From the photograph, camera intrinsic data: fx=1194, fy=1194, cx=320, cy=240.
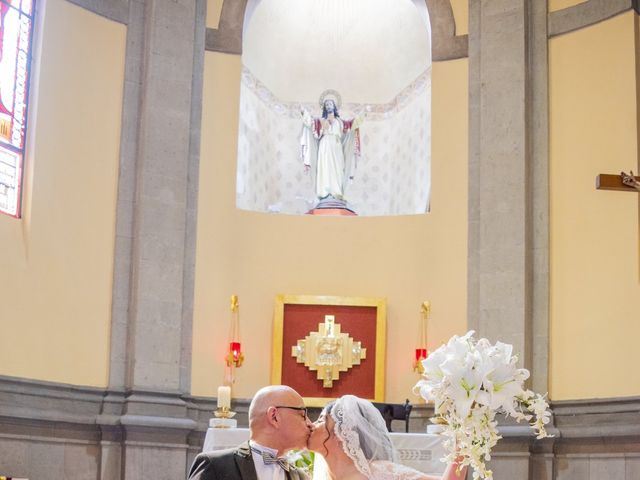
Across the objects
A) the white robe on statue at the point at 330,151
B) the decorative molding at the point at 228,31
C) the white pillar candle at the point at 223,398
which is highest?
the decorative molding at the point at 228,31

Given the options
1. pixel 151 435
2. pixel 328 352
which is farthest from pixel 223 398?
pixel 328 352

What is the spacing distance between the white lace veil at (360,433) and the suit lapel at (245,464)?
534 mm

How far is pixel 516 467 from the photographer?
34.6ft

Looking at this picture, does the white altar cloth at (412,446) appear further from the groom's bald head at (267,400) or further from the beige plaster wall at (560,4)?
the groom's bald head at (267,400)

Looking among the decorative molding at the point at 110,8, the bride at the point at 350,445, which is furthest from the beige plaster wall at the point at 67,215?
the bride at the point at 350,445

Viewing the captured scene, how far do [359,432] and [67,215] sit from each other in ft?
20.3

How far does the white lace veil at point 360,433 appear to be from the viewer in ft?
17.0

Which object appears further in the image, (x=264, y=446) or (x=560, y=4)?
(x=560, y=4)

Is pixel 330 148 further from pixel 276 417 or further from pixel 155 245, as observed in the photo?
pixel 276 417

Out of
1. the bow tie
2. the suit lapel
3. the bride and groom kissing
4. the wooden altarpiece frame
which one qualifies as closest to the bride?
the bride and groom kissing

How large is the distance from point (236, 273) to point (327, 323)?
101 centimetres

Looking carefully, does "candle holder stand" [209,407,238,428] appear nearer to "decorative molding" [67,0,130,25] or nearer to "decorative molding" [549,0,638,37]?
"decorative molding" [67,0,130,25]

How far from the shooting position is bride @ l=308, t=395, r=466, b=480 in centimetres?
519

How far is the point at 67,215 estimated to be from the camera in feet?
35.4
